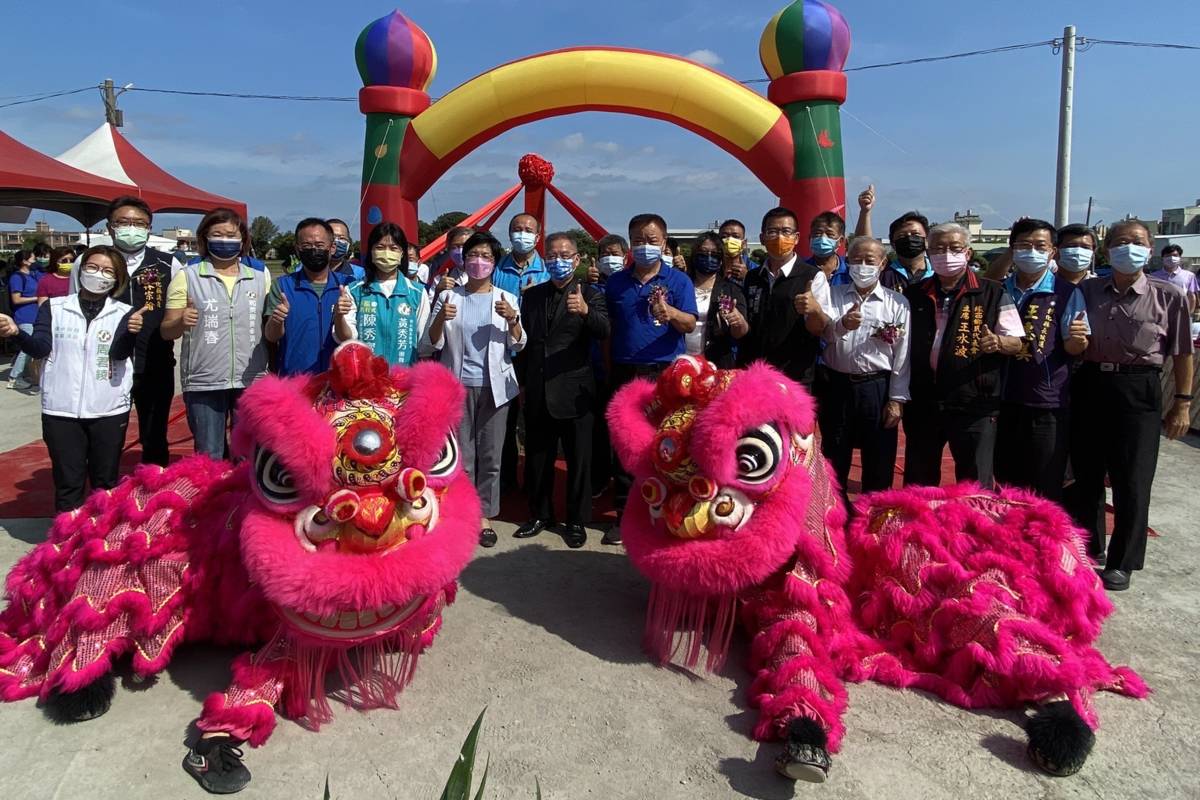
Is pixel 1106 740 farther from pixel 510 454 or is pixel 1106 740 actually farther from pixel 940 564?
pixel 510 454

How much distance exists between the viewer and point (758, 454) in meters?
2.59

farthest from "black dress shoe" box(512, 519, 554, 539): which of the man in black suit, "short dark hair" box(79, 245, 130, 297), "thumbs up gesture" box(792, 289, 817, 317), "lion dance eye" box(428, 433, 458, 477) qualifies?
"short dark hair" box(79, 245, 130, 297)

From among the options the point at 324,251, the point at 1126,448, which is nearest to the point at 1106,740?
the point at 1126,448

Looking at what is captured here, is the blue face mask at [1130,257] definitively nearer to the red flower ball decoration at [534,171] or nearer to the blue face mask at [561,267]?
the blue face mask at [561,267]

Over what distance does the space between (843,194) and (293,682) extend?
24.2 ft

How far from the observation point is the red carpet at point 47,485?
4.54m

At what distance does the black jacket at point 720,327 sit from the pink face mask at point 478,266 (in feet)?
3.99

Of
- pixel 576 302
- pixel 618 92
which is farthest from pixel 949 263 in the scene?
pixel 618 92

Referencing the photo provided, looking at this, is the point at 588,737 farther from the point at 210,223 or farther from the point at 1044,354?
the point at 210,223

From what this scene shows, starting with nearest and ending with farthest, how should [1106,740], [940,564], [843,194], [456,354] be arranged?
[1106,740], [940,564], [456,354], [843,194]

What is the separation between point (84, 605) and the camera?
8.28 feet

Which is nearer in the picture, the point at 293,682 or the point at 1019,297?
the point at 293,682

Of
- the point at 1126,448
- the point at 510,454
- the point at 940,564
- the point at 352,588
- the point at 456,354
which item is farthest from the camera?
the point at 510,454

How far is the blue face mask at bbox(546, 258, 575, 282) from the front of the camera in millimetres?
3922
